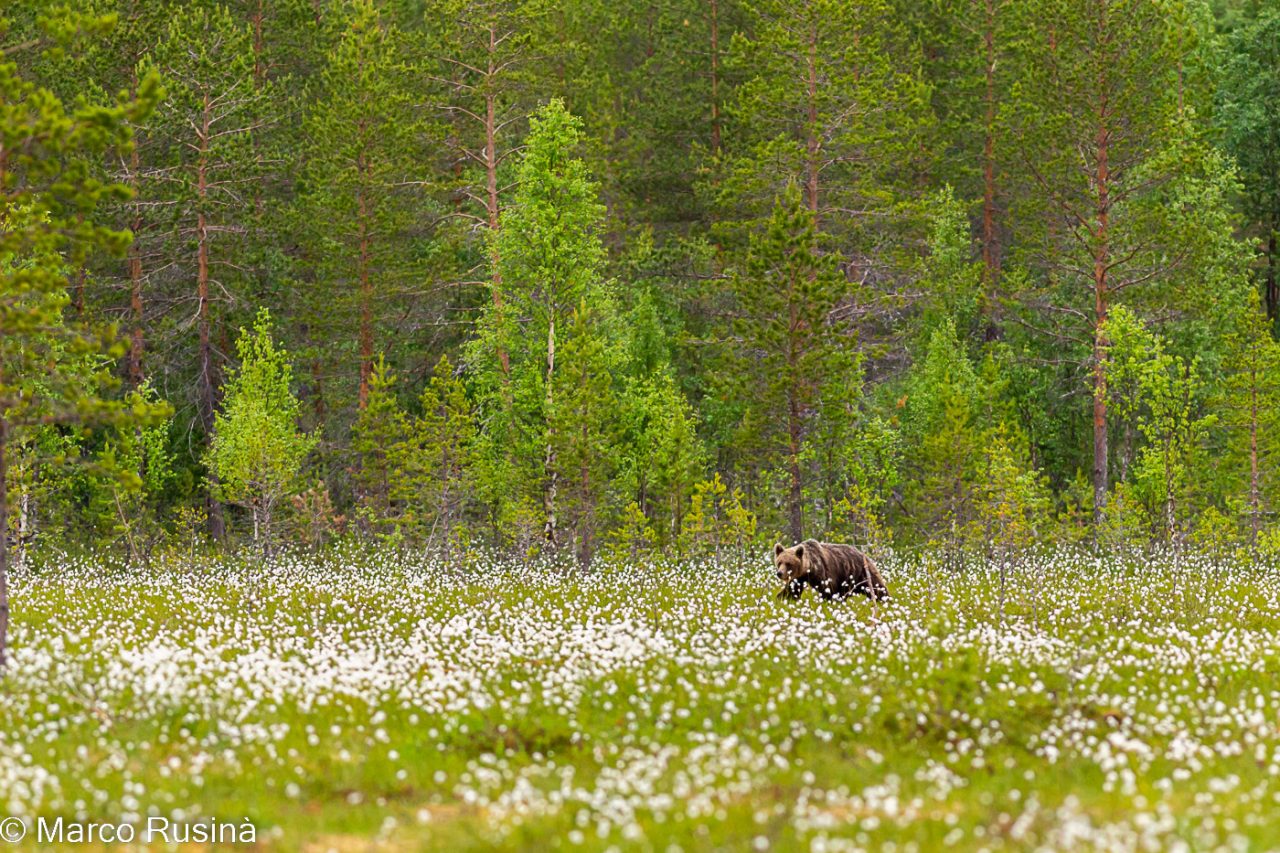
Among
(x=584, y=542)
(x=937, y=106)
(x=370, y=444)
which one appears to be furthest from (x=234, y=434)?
(x=937, y=106)

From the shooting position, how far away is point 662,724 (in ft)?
39.0

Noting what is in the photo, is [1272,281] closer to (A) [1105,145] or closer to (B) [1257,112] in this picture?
(B) [1257,112]

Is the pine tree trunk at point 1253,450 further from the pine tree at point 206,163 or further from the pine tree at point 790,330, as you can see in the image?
the pine tree at point 206,163

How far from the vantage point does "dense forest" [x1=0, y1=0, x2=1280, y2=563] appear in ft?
101

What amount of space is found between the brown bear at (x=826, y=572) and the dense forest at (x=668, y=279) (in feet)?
19.4

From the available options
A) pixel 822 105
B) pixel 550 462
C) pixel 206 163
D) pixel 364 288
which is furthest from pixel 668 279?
pixel 206 163

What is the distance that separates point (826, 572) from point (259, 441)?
47.5ft

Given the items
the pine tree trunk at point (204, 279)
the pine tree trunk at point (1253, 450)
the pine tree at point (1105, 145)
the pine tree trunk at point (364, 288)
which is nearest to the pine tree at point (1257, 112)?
the pine tree at point (1105, 145)

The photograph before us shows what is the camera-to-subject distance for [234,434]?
109 feet

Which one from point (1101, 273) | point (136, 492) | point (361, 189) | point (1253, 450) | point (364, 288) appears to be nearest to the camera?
point (1253, 450)

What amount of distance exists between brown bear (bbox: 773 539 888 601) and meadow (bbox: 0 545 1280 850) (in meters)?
0.87

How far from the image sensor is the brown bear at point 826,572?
2023 centimetres

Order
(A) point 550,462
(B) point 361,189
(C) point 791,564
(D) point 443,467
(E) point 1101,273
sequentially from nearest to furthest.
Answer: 1. (C) point 791,564
2. (D) point 443,467
3. (A) point 550,462
4. (E) point 1101,273
5. (B) point 361,189

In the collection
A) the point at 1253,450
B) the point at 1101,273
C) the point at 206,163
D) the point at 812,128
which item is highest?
the point at 812,128
